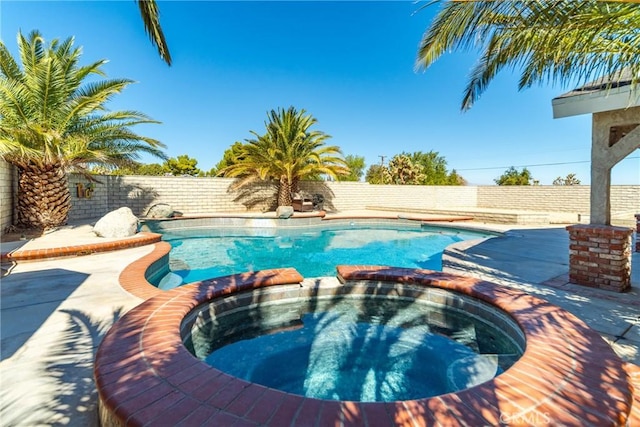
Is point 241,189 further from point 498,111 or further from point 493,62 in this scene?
point 498,111

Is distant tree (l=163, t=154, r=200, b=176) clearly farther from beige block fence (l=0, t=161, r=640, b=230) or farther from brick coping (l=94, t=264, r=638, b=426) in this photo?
brick coping (l=94, t=264, r=638, b=426)

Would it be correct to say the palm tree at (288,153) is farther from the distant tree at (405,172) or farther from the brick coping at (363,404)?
the distant tree at (405,172)

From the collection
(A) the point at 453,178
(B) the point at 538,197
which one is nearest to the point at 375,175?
(A) the point at 453,178

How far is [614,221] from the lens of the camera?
1116 centimetres

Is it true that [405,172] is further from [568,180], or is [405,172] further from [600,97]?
[600,97]

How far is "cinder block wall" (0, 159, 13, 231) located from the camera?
7.77 m

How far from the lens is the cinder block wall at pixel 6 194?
7770 millimetres

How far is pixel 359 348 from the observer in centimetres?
313

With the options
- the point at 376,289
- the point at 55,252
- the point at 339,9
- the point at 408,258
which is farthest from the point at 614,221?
the point at 55,252

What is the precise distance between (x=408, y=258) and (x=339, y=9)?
1262 centimetres

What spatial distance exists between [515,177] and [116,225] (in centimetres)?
4279

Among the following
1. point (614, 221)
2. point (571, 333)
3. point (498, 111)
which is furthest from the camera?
point (498, 111)

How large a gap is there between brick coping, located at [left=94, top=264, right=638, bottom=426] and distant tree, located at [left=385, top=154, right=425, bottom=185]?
36180 mm

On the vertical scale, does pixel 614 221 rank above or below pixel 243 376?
above
